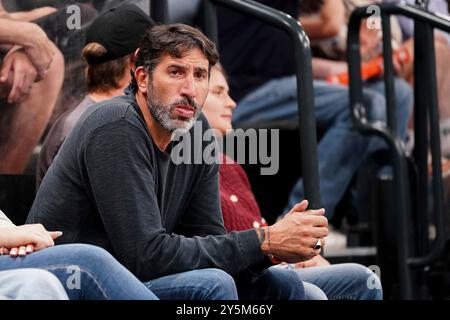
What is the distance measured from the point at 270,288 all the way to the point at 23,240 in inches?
25.4

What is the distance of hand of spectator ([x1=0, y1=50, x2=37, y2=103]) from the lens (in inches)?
112

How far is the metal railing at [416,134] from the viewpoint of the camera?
3984 mm

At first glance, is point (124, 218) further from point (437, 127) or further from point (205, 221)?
point (437, 127)

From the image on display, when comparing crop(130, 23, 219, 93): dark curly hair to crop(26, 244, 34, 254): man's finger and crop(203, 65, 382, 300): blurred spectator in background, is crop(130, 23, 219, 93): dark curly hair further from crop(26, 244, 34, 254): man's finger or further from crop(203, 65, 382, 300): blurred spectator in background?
crop(203, 65, 382, 300): blurred spectator in background

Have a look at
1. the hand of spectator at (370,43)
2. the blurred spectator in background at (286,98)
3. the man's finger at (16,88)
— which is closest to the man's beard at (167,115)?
the man's finger at (16,88)

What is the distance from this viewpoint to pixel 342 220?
4.37 meters

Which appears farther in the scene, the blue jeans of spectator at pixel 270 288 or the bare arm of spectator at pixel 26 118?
the bare arm of spectator at pixel 26 118

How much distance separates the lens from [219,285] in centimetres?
226

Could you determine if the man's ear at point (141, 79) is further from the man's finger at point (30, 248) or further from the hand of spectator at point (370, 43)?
the hand of spectator at point (370, 43)

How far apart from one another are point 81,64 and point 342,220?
5.55 feet

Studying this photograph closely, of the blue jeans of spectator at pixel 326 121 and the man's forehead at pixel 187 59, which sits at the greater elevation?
the man's forehead at pixel 187 59

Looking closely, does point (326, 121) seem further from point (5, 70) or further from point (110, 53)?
point (5, 70)

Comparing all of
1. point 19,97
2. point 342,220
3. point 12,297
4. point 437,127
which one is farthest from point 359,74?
point 12,297
